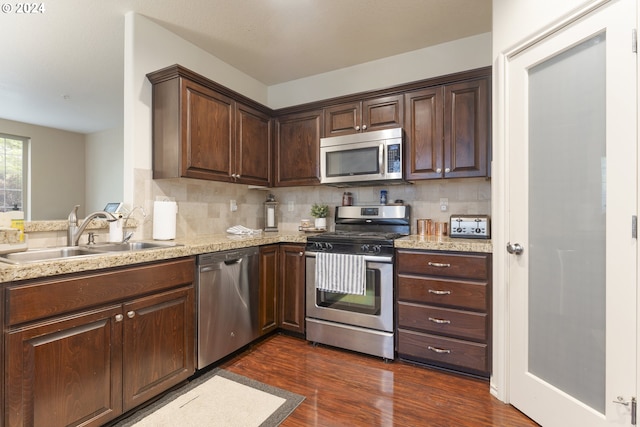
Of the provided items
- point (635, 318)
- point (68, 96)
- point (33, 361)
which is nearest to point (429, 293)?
point (635, 318)

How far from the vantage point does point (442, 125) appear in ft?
8.19

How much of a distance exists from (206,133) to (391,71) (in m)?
1.92

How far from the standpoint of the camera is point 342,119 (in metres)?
2.92

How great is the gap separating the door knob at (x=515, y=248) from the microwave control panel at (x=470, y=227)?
0.52 metres

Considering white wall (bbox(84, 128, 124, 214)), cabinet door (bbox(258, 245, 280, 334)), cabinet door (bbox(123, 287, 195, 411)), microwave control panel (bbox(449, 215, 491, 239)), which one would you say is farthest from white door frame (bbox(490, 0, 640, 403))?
white wall (bbox(84, 128, 124, 214))

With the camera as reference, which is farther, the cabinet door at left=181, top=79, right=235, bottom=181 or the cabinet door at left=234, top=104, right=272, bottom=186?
the cabinet door at left=234, top=104, right=272, bottom=186

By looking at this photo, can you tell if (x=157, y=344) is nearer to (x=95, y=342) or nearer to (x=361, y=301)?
(x=95, y=342)

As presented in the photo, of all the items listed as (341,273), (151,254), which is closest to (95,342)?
(151,254)

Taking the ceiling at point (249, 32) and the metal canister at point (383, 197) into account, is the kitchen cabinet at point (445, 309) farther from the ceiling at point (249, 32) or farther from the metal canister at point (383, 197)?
the ceiling at point (249, 32)

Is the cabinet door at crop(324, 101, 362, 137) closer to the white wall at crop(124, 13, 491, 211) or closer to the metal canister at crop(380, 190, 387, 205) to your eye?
the white wall at crop(124, 13, 491, 211)

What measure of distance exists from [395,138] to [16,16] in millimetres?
3199

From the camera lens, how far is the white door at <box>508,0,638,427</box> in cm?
128

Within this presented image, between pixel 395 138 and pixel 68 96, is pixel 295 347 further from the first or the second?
pixel 68 96

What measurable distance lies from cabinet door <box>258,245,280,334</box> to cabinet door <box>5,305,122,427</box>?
116cm
